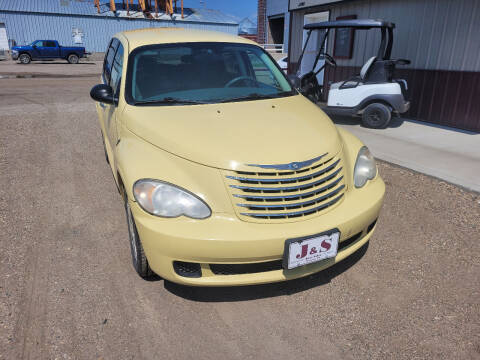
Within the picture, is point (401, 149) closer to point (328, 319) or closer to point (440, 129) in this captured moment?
point (440, 129)

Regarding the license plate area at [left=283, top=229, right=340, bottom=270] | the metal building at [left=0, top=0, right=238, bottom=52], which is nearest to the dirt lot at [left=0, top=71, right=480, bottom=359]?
the license plate area at [left=283, top=229, right=340, bottom=270]

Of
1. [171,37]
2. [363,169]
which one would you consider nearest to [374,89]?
[171,37]

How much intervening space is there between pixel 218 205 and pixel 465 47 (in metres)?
6.80

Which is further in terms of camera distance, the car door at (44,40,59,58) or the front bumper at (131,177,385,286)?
the car door at (44,40,59,58)

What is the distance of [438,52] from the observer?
7.23m

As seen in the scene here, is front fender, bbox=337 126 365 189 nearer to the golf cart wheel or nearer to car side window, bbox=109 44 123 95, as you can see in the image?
car side window, bbox=109 44 123 95

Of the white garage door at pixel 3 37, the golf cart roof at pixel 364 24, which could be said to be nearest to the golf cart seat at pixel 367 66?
the golf cart roof at pixel 364 24

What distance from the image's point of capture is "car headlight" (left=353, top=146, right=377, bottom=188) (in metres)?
2.71

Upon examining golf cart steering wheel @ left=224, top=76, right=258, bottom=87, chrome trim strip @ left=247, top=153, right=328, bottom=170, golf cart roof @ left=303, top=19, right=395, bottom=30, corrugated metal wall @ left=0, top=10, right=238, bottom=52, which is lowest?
chrome trim strip @ left=247, top=153, right=328, bottom=170

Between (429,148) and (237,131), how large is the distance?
451 cm

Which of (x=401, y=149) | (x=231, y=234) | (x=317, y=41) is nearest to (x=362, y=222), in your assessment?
(x=231, y=234)

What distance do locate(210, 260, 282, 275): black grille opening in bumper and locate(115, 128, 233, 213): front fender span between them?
36cm

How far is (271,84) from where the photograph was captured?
146 inches

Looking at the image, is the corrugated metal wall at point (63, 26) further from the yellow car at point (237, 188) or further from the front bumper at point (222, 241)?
the front bumper at point (222, 241)
